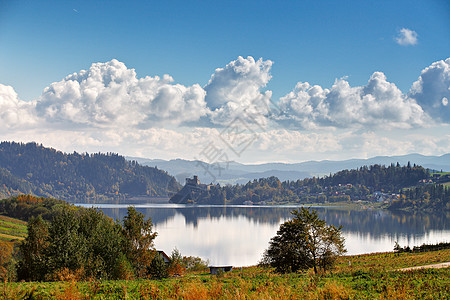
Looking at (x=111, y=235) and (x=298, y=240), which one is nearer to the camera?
(x=298, y=240)

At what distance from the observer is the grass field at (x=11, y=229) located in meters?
102

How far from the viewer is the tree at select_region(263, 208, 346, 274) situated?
32.0 metres

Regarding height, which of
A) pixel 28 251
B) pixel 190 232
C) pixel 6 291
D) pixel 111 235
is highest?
pixel 6 291

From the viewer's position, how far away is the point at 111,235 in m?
35.0

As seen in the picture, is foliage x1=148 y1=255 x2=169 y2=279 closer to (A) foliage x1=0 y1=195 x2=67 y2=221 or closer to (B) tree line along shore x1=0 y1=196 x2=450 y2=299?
(B) tree line along shore x1=0 y1=196 x2=450 y2=299

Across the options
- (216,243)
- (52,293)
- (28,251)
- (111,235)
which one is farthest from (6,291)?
(216,243)

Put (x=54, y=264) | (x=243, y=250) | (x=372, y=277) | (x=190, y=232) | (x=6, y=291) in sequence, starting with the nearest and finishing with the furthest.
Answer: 1. (x=6, y=291)
2. (x=372, y=277)
3. (x=54, y=264)
4. (x=243, y=250)
5. (x=190, y=232)

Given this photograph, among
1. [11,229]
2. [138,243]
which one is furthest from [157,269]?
[11,229]

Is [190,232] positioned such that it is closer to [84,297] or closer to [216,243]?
[216,243]

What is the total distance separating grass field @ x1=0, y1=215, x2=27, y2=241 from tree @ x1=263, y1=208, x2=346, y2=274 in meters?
83.8

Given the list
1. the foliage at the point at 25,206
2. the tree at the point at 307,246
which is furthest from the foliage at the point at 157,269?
the foliage at the point at 25,206

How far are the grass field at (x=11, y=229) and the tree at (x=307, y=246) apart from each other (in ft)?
275

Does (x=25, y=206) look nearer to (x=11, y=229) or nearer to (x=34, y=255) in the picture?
(x=11, y=229)

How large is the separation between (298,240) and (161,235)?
330ft
